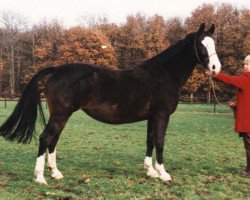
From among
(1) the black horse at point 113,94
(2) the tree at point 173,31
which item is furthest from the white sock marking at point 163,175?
(2) the tree at point 173,31

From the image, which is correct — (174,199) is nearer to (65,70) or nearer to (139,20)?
(65,70)

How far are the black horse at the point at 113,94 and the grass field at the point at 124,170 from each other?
0.49 metres

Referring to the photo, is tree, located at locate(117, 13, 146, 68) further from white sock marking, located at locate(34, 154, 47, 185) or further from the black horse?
white sock marking, located at locate(34, 154, 47, 185)

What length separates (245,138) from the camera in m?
7.54

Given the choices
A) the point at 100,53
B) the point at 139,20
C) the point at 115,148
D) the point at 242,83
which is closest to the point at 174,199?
the point at 242,83

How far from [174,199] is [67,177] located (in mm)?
2225

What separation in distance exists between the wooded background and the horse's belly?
39015 millimetres

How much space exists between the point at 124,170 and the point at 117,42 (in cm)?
5652

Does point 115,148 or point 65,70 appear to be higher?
point 65,70

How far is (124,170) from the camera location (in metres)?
7.73

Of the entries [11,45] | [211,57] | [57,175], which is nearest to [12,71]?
[11,45]

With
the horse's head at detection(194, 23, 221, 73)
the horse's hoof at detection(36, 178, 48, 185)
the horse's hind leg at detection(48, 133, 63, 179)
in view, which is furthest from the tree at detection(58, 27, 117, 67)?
the horse's hoof at detection(36, 178, 48, 185)

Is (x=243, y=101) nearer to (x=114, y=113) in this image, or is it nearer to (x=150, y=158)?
(x=150, y=158)

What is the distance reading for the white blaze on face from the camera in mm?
6715
